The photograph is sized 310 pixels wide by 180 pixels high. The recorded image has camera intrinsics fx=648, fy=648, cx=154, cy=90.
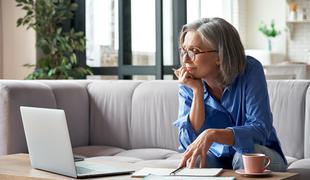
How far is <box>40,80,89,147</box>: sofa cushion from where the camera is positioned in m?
4.06

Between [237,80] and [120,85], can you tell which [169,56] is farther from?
[237,80]

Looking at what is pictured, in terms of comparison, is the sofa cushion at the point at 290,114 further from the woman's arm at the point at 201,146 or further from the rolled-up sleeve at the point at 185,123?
the woman's arm at the point at 201,146

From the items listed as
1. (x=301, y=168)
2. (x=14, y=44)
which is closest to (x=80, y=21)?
(x=14, y=44)

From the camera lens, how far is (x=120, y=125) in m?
4.09

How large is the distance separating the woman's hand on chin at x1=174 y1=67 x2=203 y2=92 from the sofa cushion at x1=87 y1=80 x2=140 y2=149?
1570mm

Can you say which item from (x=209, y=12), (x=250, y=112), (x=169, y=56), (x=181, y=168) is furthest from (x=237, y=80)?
(x=209, y=12)

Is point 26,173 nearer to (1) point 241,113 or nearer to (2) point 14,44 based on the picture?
(1) point 241,113

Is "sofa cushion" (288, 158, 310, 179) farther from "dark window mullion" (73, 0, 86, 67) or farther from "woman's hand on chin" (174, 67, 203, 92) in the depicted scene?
"dark window mullion" (73, 0, 86, 67)

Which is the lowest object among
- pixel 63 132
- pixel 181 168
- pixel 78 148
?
pixel 78 148

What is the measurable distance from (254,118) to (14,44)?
3906mm

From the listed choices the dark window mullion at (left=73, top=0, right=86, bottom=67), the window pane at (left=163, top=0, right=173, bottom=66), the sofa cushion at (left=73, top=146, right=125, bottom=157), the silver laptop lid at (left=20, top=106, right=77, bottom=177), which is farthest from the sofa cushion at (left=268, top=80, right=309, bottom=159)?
the dark window mullion at (left=73, top=0, right=86, bottom=67)

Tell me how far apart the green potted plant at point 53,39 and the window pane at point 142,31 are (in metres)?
A: 0.48

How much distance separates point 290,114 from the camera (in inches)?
133

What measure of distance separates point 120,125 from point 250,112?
175cm
